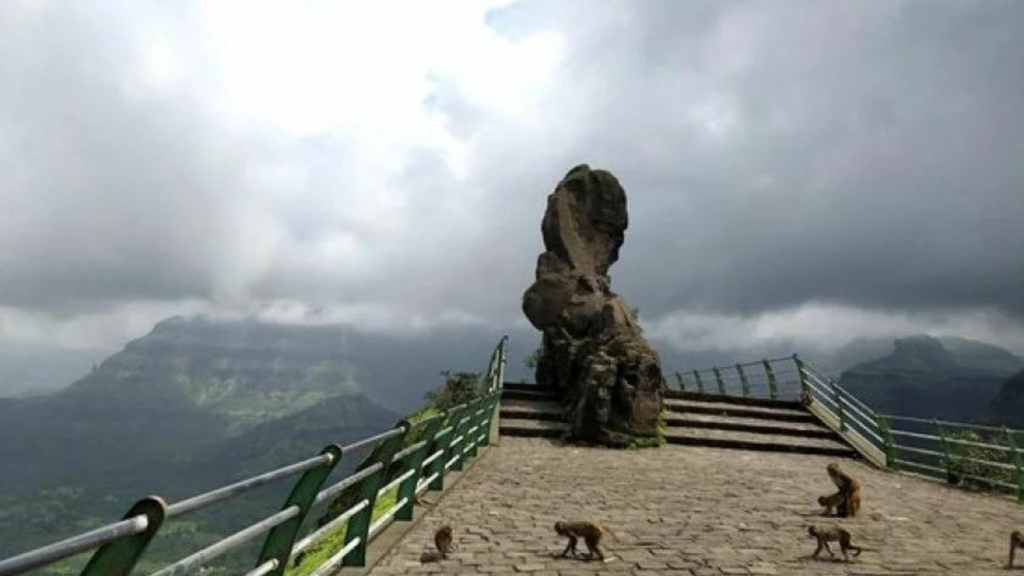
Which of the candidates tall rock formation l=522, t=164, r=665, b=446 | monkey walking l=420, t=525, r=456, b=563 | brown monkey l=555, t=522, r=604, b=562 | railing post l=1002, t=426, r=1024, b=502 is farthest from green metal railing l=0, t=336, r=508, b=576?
railing post l=1002, t=426, r=1024, b=502

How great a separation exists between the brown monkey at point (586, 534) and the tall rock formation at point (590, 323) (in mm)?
12224

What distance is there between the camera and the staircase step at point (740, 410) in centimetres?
2473

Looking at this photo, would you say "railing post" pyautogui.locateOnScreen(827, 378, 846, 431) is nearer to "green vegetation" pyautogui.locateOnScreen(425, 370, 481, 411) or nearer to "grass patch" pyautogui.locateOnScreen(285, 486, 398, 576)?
"green vegetation" pyautogui.locateOnScreen(425, 370, 481, 411)

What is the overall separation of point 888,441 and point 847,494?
9593 mm

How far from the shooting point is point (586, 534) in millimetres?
8297

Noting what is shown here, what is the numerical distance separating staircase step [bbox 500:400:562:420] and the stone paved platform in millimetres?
4085

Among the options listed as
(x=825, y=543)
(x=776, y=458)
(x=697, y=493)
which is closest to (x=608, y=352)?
(x=776, y=458)

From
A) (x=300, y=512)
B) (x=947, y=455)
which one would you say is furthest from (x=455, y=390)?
(x=300, y=512)

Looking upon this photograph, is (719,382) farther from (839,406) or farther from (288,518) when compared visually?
(288,518)

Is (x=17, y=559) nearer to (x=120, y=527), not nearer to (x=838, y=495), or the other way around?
(x=120, y=527)

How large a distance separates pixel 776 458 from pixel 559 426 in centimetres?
608

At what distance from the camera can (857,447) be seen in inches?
839

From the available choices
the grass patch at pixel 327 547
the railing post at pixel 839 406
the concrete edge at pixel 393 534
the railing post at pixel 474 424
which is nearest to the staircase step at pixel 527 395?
the railing post at pixel 474 424

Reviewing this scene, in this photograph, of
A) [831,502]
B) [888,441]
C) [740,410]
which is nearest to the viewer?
[831,502]
